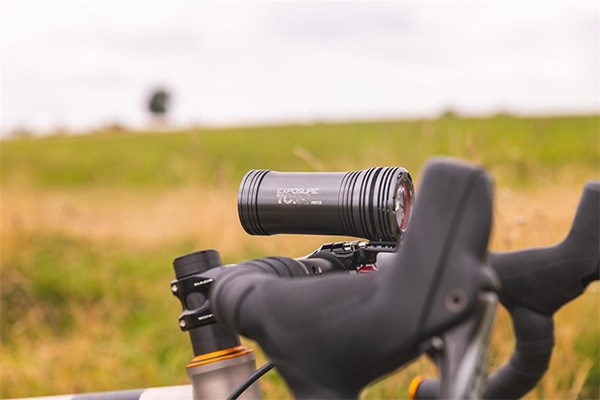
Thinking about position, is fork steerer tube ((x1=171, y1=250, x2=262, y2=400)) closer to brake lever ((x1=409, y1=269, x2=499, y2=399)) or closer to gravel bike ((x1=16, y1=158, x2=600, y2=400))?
gravel bike ((x1=16, y1=158, x2=600, y2=400))

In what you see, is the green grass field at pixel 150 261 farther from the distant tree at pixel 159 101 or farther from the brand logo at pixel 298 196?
the distant tree at pixel 159 101

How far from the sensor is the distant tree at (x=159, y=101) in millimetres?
49812

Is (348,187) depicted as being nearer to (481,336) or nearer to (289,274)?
(289,274)

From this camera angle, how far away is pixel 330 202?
0.94 metres

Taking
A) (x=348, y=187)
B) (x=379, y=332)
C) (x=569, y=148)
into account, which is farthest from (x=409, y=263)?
(x=569, y=148)

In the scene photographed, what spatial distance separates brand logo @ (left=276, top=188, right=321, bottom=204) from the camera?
0.95 meters

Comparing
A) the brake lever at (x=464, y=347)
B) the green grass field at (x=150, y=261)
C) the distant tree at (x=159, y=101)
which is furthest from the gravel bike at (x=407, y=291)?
the distant tree at (x=159, y=101)

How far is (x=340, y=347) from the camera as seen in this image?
63 centimetres

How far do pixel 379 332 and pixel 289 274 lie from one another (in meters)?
0.20

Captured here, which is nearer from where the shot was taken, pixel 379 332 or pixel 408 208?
pixel 379 332

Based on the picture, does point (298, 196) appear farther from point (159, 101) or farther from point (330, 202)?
point (159, 101)

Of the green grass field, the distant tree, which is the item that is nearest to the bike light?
the green grass field

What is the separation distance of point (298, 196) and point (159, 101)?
50.5 m

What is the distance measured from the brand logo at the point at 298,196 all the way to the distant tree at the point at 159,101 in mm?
49600
